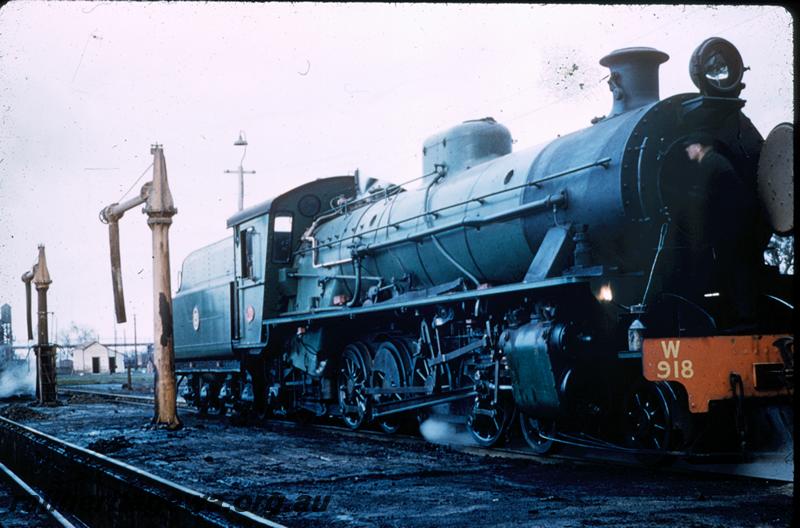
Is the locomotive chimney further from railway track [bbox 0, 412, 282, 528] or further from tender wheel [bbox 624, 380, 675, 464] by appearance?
railway track [bbox 0, 412, 282, 528]

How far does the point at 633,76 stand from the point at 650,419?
310 centimetres

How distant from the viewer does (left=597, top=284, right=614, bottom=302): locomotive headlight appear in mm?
7270

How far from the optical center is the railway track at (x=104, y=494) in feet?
17.7

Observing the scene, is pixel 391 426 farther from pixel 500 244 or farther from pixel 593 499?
pixel 593 499

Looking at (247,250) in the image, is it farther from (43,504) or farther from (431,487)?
(431,487)

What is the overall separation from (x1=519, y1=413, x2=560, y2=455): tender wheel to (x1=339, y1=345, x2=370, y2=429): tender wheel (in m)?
3.16

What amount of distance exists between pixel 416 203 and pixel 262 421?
5.44m

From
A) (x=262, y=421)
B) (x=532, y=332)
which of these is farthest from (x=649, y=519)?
(x=262, y=421)

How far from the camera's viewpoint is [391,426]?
11.2 meters

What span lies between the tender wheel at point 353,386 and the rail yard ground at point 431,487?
0.95 meters

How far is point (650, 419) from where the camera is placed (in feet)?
24.0

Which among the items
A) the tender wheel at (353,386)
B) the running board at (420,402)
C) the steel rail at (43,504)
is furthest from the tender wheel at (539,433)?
the steel rail at (43,504)

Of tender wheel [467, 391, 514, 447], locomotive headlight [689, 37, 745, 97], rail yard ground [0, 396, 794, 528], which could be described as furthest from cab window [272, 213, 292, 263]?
locomotive headlight [689, 37, 745, 97]

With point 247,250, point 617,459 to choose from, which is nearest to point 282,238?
point 247,250
